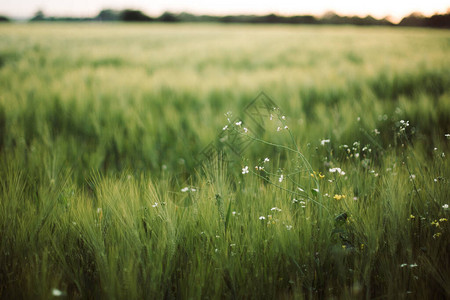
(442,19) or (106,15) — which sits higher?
(106,15)

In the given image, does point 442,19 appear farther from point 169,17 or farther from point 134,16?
point 134,16

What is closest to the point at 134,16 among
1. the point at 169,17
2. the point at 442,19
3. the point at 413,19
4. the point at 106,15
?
the point at 169,17

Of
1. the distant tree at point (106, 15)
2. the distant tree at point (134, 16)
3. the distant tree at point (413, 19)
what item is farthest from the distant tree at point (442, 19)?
the distant tree at point (134, 16)

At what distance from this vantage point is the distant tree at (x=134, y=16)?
46938 mm

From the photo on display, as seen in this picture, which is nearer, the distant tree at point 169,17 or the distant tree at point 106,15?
the distant tree at point 106,15

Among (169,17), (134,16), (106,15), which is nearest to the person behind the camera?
(106,15)

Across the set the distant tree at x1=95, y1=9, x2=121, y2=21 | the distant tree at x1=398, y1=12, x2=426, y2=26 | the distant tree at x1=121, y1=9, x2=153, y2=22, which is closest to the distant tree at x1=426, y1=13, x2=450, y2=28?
the distant tree at x1=398, y1=12, x2=426, y2=26

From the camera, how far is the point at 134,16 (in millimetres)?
47688

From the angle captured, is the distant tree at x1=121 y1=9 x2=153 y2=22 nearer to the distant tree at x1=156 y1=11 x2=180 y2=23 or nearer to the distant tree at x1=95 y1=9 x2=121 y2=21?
the distant tree at x1=156 y1=11 x2=180 y2=23

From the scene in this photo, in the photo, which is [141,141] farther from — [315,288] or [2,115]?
[315,288]

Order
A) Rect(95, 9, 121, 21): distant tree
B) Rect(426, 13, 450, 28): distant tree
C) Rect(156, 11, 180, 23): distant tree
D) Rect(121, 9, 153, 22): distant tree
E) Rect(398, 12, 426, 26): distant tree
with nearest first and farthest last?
Rect(426, 13, 450, 28): distant tree
Rect(398, 12, 426, 26): distant tree
Rect(95, 9, 121, 21): distant tree
Rect(121, 9, 153, 22): distant tree
Rect(156, 11, 180, 23): distant tree

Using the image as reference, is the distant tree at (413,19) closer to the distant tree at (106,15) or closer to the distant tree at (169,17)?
the distant tree at (106,15)

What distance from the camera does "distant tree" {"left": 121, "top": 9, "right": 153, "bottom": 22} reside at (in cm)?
4694

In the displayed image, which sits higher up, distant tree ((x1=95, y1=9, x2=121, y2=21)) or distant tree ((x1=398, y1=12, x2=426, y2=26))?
distant tree ((x1=95, y1=9, x2=121, y2=21))
